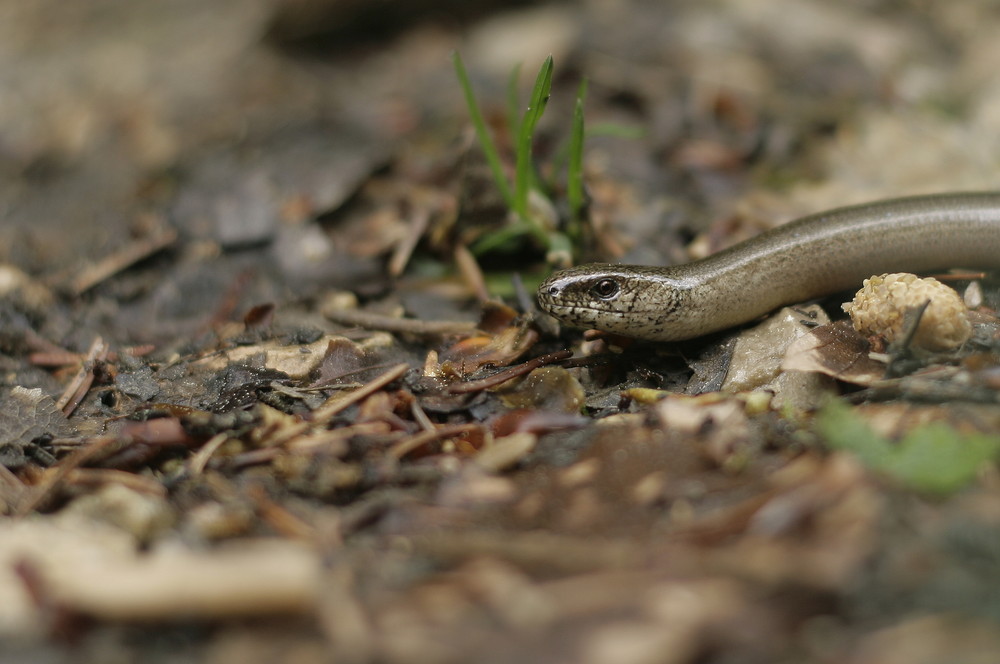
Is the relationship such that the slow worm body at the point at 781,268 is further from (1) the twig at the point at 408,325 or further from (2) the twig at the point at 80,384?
(2) the twig at the point at 80,384

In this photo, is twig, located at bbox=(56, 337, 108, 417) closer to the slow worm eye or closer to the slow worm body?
the slow worm body

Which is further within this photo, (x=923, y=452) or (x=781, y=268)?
(x=781, y=268)

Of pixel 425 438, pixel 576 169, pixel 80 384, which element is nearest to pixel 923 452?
pixel 425 438

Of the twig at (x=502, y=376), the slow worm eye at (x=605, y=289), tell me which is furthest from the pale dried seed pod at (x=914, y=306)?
the twig at (x=502, y=376)

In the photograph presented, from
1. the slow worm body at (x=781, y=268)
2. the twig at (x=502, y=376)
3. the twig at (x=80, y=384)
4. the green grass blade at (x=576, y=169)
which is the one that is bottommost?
the twig at (x=502, y=376)

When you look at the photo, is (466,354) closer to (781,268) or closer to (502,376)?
(502,376)

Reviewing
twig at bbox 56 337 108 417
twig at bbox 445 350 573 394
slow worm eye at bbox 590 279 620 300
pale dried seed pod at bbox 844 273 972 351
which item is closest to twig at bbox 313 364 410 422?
twig at bbox 445 350 573 394

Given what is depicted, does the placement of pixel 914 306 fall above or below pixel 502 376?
above
